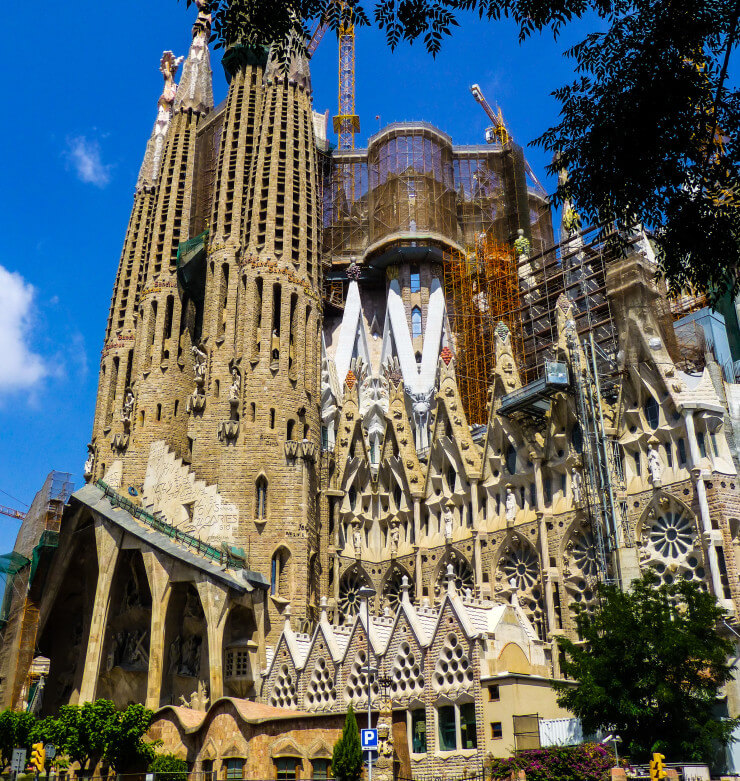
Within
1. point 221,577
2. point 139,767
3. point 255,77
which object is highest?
point 255,77

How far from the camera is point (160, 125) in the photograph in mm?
54094

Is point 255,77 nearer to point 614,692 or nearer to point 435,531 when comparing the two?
point 435,531

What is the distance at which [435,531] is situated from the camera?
129 ft

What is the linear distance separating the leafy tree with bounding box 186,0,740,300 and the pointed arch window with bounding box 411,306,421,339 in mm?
38072

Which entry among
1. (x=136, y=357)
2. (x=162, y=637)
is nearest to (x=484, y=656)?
(x=162, y=637)

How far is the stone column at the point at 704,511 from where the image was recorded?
95.1 ft

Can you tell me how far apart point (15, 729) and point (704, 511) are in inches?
899

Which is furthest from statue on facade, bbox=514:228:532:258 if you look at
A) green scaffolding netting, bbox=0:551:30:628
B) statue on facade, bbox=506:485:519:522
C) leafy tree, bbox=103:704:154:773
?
leafy tree, bbox=103:704:154:773

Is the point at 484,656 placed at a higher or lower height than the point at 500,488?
lower

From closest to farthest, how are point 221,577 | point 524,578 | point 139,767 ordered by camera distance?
point 139,767 < point 221,577 < point 524,578

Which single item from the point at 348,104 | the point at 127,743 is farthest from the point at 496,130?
the point at 127,743

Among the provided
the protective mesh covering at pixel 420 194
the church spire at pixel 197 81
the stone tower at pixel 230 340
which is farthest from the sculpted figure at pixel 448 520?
the church spire at pixel 197 81

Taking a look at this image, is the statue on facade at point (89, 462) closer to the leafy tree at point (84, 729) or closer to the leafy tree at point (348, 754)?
the leafy tree at point (84, 729)

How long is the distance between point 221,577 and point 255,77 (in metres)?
26.3
